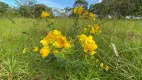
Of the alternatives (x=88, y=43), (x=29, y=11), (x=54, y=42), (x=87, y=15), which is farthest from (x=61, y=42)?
(x=87, y=15)

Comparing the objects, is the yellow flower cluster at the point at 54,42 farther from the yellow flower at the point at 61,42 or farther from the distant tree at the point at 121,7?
the distant tree at the point at 121,7

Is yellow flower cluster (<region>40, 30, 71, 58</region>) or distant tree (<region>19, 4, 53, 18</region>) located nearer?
yellow flower cluster (<region>40, 30, 71, 58</region>)

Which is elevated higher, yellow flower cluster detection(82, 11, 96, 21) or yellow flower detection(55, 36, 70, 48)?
yellow flower cluster detection(82, 11, 96, 21)

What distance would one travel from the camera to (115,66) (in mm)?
2324

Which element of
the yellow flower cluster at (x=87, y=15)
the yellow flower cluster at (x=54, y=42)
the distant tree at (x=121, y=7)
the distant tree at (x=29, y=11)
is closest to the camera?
the yellow flower cluster at (x=54, y=42)

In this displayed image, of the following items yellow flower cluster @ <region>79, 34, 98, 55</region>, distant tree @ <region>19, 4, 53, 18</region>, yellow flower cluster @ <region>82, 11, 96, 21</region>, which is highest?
distant tree @ <region>19, 4, 53, 18</region>

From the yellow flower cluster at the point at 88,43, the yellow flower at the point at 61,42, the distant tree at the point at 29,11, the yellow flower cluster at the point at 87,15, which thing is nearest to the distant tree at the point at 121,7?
the yellow flower cluster at the point at 87,15

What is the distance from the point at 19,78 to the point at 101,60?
0.71m

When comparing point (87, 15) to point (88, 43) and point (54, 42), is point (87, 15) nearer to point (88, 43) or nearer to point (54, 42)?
point (88, 43)

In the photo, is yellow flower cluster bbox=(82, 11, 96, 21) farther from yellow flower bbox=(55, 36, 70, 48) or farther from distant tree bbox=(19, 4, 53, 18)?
yellow flower bbox=(55, 36, 70, 48)

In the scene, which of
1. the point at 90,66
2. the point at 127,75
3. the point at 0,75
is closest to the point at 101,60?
the point at 90,66

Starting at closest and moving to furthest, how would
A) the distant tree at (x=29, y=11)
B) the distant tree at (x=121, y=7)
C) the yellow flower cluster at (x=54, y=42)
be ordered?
the yellow flower cluster at (x=54, y=42), the distant tree at (x=29, y=11), the distant tree at (x=121, y=7)

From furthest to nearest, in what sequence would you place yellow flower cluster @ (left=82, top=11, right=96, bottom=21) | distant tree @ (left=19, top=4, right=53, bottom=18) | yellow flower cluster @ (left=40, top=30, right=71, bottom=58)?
yellow flower cluster @ (left=82, top=11, right=96, bottom=21), distant tree @ (left=19, top=4, right=53, bottom=18), yellow flower cluster @ (left=40, top=30, right=71, bottom=58)

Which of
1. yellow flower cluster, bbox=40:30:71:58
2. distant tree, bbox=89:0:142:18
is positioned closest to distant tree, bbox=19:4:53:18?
yellow flower cluster, bbox=40:30:71:58
